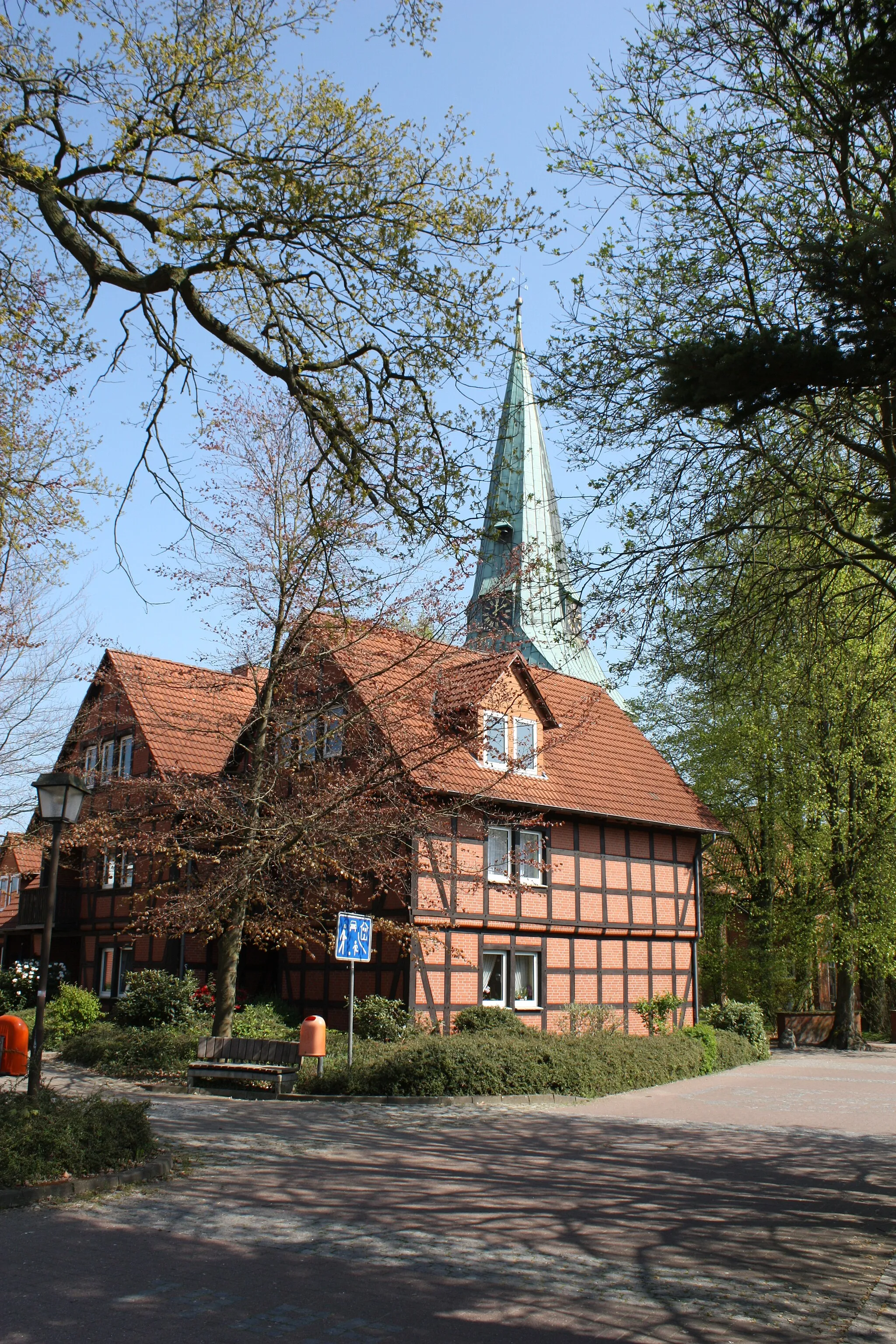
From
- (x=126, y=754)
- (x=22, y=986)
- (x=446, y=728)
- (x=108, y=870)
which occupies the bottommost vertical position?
(x=22, y=986)

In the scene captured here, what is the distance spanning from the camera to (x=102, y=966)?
90.9ft

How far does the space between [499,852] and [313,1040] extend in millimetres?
6720

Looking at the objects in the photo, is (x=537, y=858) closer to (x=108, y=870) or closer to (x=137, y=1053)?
(x=137, y=1053)

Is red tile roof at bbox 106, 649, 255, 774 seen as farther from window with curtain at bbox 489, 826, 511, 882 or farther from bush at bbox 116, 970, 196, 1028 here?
window with curtain at bbox 489, 826, 511, 882

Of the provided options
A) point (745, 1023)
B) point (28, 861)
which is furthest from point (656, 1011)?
point (28, 861)

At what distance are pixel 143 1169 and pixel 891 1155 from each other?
8166 millimetres

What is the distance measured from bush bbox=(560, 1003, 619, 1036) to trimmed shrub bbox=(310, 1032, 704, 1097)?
237cm

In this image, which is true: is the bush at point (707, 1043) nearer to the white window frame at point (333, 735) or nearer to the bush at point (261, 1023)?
the bush at point (261, 1023)

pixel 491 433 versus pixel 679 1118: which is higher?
pixel 491 433

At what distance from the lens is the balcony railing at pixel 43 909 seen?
2856 cm

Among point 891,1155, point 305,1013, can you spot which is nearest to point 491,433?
point 891,1155

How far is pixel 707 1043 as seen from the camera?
22125mm

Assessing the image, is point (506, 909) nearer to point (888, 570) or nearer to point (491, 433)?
point (888, 570)

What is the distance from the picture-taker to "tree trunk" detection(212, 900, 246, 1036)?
59.3 feet
